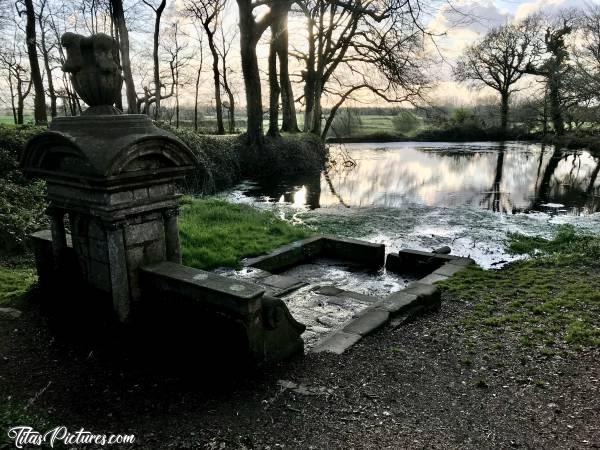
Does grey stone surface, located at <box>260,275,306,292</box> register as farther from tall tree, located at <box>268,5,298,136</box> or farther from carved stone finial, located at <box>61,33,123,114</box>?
tall tree, located at <box>268,5,298,136</box>

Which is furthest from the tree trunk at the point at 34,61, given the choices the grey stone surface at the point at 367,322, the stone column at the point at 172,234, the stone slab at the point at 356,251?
the grey stone surface at the point at 367,322

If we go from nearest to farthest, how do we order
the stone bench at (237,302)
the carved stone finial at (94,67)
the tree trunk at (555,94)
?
the stone bench at (237,302) < the carved stone finial at (94,67) < the tree trunk at (555,94)

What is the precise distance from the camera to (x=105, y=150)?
4199mm

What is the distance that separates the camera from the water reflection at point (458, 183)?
16.8m

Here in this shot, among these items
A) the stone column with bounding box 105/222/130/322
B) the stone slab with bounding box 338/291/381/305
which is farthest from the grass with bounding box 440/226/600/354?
the stone column with bounding box 105/222/130/322

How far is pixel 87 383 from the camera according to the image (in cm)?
410

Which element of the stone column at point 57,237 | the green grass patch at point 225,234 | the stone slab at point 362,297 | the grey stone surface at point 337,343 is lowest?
the stone slab at point 362,297

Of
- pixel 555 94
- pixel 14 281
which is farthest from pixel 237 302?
pixel 555 94

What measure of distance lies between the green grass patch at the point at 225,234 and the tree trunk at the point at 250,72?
7.61 metres

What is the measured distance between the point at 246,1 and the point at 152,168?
47.3ft

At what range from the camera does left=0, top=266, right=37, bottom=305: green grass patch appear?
5.97 m

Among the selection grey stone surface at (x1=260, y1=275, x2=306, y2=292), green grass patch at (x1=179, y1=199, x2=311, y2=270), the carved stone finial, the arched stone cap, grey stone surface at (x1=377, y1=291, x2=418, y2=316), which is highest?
the carved stone finial

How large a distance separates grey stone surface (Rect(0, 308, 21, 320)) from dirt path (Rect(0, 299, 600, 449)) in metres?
0.17

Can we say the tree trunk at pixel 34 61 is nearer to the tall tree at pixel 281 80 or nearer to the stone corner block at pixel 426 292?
the tall tree at pixel 281 80
